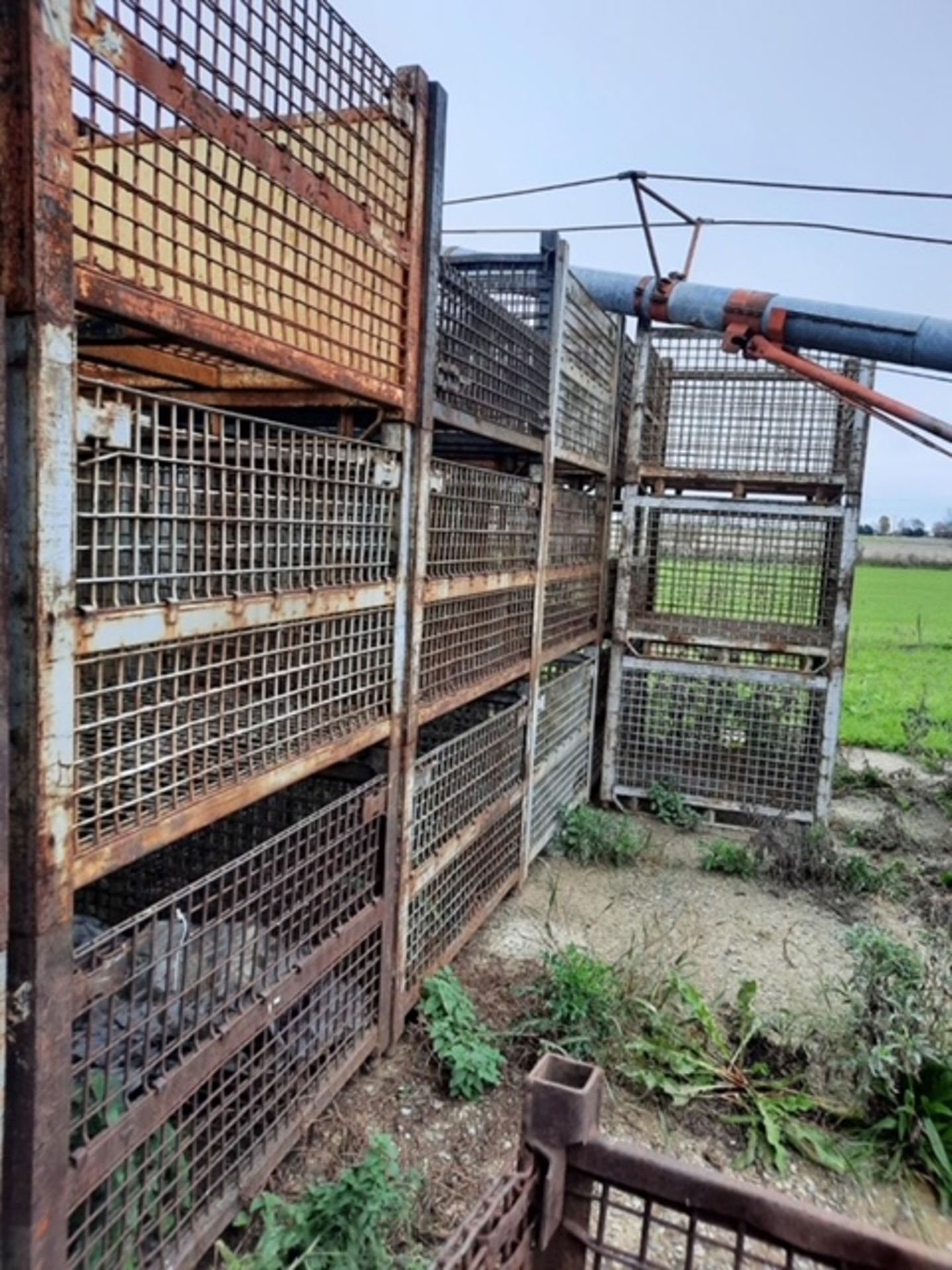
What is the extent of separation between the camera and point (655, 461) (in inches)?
214

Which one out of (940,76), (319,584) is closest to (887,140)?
(940,76)

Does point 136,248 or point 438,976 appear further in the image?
point 438,976

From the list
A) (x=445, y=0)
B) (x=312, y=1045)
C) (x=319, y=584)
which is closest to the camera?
(x=319, y=584)

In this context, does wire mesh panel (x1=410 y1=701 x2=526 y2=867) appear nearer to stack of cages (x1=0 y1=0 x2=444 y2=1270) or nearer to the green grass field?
stack of cages (x1=0 y1=0 x2=444 y2=1270)

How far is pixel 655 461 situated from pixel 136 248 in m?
4.38

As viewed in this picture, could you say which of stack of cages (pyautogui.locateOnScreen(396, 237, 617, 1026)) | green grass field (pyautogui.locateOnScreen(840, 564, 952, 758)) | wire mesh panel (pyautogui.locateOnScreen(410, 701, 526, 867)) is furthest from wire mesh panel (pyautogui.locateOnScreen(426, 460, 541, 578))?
green grass field (pyautogui.locateOnScreen(840, 564, 952, 758))

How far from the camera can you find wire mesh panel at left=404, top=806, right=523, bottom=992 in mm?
2961

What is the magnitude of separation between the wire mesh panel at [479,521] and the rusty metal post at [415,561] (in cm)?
13

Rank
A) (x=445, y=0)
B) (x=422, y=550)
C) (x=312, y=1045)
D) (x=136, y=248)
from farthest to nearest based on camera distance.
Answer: (x=445, y=0) → (x=422, y=550) → (x=312, y=1045) → (x=136, y=248)

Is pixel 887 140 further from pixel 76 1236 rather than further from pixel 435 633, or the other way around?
pixel 76 1236

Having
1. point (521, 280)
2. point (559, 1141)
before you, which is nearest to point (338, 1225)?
point (559, 1141)

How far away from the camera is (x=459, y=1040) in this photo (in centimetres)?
280

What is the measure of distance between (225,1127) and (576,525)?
11.5 feet

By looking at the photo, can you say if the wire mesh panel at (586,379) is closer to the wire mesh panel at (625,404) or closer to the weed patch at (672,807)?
the wire mesh panel at (625,404)
